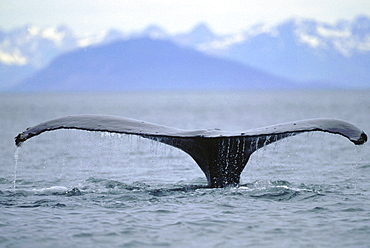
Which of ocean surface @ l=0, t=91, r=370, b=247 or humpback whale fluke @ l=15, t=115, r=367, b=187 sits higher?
humpback whale fluke @ l=15, t=115, r=367, b=187

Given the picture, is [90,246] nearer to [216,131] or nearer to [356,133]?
[216,131]

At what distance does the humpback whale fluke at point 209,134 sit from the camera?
23.3 feet

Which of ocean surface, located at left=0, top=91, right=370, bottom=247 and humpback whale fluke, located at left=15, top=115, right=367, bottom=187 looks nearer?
ocean surface, located at left=0, top=91, right=370, bottom=247

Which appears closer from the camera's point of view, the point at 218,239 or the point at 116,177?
the point at 218,239

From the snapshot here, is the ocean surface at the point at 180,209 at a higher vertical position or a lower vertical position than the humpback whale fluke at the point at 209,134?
lower

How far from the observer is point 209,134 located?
301 inches

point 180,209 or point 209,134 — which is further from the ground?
point 209,134

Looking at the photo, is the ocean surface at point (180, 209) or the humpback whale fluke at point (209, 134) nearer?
the ocean surface at point (180, 209)

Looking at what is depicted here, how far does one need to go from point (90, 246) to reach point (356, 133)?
3.24m

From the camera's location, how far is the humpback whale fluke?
710 cm

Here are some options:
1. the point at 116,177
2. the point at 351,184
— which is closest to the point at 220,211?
the point at 351,184

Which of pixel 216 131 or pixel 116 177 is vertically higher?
pixel 216 131

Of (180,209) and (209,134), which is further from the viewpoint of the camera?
(180,209)

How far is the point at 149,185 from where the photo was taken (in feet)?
34.8
